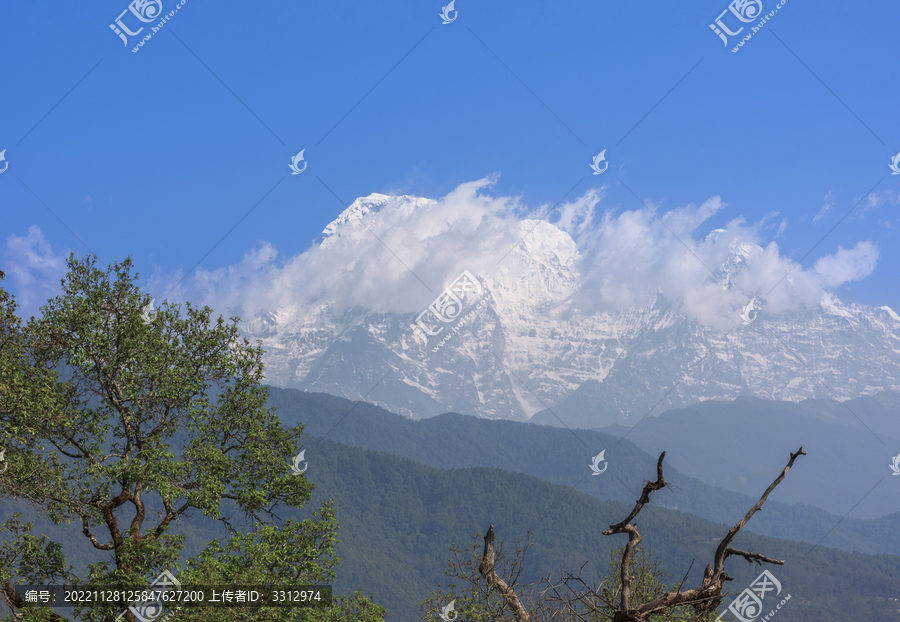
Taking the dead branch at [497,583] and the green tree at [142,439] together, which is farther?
the green tree at [142,439]

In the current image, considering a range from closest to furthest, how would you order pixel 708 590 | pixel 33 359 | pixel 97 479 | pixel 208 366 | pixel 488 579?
pixel 708 590, pixel 488 579, pixel 97 479, pixel 33 359, pixel 208 366

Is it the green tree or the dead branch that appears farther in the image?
the green tree

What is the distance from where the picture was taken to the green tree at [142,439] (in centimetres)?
1895

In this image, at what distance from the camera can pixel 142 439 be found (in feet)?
69.1

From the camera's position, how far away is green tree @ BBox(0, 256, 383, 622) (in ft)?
62.2

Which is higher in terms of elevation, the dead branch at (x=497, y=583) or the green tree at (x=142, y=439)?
the green tree at (x=142, y=439)

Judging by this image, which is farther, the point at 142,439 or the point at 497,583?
the point at 142,439

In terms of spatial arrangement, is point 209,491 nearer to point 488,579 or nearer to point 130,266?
point 130,266

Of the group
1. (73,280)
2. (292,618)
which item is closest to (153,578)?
(292,618)

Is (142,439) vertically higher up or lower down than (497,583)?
higher up

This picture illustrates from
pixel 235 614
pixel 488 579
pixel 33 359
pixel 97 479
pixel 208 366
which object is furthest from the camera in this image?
pixel 208 366

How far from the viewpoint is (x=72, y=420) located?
20453 millimetres

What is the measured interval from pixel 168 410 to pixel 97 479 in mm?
3353

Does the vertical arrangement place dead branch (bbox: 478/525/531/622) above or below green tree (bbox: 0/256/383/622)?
below
